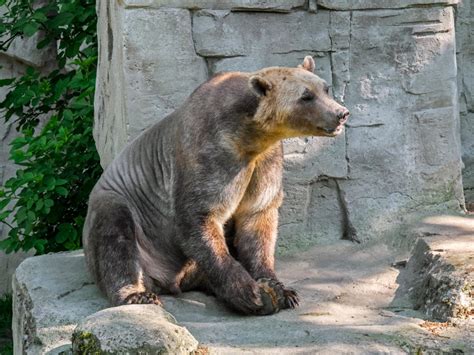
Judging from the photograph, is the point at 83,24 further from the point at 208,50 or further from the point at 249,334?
the point at 249,334

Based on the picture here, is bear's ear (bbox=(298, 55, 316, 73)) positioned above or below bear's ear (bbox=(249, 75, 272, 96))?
above

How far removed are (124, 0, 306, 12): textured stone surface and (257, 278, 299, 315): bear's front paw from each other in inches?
76.7

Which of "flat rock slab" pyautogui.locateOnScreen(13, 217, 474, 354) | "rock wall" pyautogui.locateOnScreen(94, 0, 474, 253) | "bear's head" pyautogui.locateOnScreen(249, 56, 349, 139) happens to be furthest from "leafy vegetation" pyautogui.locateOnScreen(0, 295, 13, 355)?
"bear's head" pyautogui.locateOnScreen(249, 56, 349, 139)

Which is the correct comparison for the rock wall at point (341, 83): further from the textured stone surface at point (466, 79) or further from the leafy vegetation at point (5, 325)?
the leafy vegetation at point (5, 325)

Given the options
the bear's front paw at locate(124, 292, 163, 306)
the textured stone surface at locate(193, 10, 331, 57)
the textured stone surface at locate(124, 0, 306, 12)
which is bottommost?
the bear's front paw at locate(124, 292, 163, 306)

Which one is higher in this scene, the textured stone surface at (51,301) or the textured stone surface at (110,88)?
the textured stone surface at (110,88)

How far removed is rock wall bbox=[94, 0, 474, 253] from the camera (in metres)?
7.38

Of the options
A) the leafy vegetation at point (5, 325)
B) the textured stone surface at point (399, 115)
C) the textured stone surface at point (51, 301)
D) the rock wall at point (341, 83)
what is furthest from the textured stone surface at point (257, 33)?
the leafy vegetation at point (5, 325)

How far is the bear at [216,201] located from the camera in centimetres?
655

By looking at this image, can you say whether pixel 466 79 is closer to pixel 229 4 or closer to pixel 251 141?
pixel 229 4

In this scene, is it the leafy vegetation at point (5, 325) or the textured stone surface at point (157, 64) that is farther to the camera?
the leafy vegetation at point (5, 325)

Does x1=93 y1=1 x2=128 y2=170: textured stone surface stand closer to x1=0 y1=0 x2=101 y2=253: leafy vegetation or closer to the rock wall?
the rock wall

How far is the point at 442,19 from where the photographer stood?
7.71 meters

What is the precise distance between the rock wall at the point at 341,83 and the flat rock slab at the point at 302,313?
0.35 m
